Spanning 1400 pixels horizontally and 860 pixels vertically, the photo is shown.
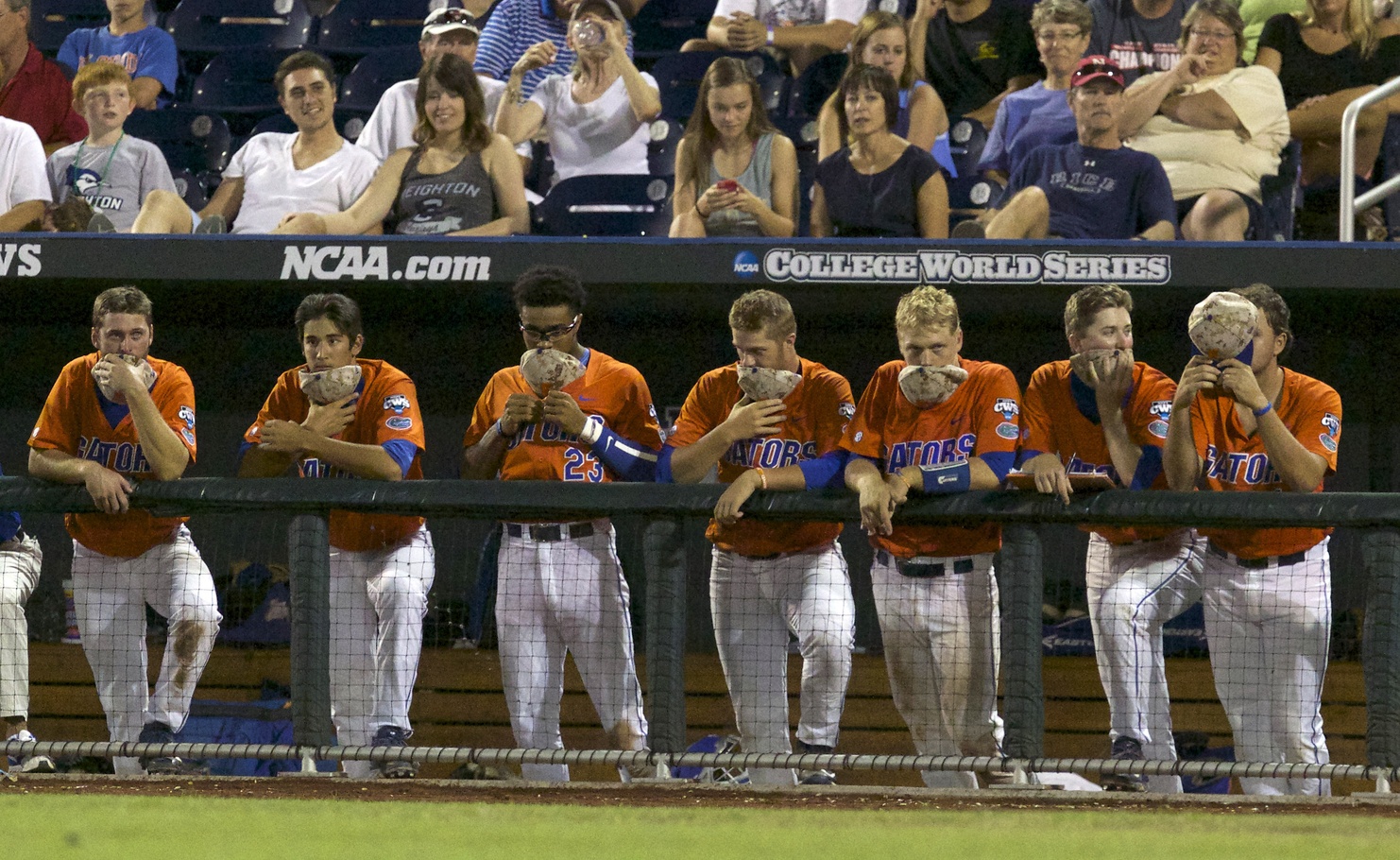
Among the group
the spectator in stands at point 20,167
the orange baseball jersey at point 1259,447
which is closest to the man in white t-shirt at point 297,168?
the spectator in stands at point 20,167

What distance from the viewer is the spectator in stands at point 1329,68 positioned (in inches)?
242

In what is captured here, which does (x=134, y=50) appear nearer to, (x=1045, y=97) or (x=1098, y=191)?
(x=1045, y=97)

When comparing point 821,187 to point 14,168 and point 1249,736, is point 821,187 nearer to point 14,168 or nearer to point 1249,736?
point 1249,736

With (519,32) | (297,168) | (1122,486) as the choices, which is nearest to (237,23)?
(519,32)

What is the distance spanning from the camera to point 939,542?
3.99 meters

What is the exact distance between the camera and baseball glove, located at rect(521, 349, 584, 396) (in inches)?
165

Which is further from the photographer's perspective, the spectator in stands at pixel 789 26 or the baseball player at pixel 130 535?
the spectator in stands at pixel 789 26

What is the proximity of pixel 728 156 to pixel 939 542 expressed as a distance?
210 cm

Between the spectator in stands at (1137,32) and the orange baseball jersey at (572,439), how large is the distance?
304 centimetres

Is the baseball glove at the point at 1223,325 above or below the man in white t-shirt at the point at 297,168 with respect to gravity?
below

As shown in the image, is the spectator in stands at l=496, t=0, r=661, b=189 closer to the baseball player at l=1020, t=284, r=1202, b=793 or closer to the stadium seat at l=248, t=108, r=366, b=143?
the stadium seat at l=248, t=108, r=366, b=143

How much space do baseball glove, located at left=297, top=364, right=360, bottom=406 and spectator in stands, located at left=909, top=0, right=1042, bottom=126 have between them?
3.23 meters

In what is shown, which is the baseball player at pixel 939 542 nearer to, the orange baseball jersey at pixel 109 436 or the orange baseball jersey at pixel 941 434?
the orange baseball jersey at pixel 941 434

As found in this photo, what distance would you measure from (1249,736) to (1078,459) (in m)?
0.83
